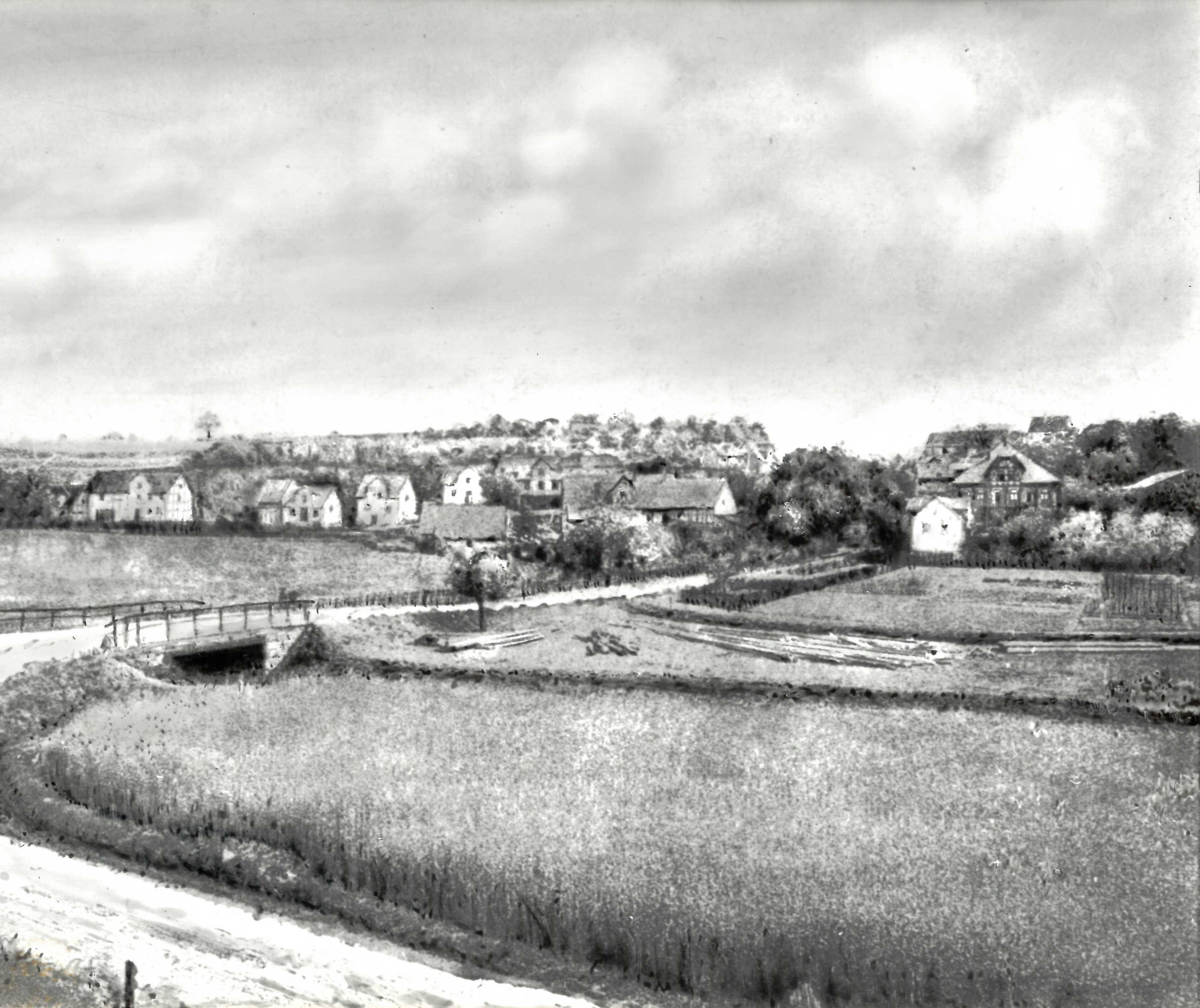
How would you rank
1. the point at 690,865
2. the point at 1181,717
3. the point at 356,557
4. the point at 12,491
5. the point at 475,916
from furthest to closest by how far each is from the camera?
the point at 356,557 < the point at 12,491 < the point at 1181,717 < the point at 690,865 < the point at 475,916

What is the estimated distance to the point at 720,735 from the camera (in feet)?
39.2

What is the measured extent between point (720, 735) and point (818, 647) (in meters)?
3.29

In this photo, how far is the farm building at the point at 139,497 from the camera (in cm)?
1486

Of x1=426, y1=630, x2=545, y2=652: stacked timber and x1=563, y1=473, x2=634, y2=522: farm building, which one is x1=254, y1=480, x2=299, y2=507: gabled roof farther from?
x1=563, y1=473, x2=634, y2=522: farm building

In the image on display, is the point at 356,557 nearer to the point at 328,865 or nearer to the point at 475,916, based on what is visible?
the point at 328,865

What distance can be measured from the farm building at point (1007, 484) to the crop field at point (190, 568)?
28.8 feet

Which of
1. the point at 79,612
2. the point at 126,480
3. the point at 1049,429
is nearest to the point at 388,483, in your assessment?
the point at 126,480

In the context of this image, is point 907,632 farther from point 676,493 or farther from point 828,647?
point 676,493

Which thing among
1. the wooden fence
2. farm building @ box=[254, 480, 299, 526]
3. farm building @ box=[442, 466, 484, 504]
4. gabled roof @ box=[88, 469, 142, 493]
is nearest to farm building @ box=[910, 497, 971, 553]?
farm building @ box=[442, 466, 484, 504]

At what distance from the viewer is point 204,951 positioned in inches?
300

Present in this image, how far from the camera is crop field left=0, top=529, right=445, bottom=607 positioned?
1525 cm

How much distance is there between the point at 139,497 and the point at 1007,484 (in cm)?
1329

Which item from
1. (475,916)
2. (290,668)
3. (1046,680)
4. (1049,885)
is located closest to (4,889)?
(475,916)

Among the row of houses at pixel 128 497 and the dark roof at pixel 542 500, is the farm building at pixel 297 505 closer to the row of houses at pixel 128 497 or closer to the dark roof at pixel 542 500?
the row of houses at pixel 128 497
